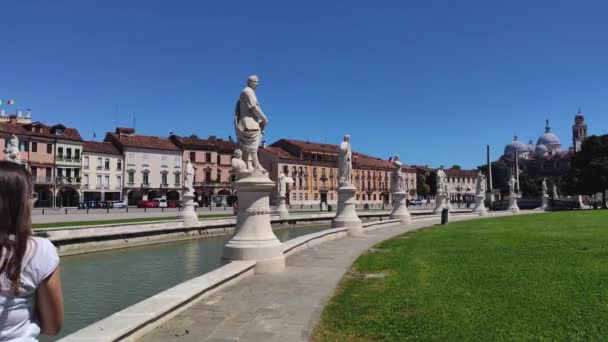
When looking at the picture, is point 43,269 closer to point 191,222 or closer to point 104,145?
point 191,222

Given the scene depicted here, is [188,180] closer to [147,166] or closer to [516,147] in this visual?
[147,166]

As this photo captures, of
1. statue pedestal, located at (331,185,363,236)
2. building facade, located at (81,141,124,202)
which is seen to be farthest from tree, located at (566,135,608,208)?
building facade, located at (81,141,124,202)

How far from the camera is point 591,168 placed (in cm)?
6131

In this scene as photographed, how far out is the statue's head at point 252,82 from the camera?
11289 mm

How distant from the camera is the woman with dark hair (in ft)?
7.42

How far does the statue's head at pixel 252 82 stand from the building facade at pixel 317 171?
67.8m

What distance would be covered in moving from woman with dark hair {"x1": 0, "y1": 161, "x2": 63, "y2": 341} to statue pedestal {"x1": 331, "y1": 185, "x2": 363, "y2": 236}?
57.6ft

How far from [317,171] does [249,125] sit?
81879mm

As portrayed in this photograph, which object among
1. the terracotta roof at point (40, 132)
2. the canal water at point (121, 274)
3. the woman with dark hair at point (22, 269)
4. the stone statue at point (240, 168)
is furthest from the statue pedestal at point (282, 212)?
the terracotta roof at point (40, 132)

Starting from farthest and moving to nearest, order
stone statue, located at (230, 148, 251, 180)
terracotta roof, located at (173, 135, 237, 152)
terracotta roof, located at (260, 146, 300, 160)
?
terracotta roof, located at (260, 146, 300, 160) < terracotta roof, located at (173, 135, 237, 152) < stone statue, located at (230, 148, 251, 180)

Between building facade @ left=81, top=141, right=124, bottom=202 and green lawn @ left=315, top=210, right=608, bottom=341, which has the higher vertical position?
building facade @ left=81, top=141, right=124, bottom=202

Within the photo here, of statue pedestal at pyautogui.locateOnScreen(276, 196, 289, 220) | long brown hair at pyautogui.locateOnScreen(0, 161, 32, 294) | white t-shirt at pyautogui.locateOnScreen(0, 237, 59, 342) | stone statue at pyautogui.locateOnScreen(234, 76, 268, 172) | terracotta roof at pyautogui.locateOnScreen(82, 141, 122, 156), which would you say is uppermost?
terracotta roof at pyautogui.locateOnScreen(82, 141, 122, 156)

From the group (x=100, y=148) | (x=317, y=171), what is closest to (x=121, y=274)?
(x=100, y=148)

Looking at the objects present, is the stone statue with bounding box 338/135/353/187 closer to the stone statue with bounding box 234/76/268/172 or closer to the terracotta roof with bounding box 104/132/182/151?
the stone statue with bounding box 234/76/268/172
